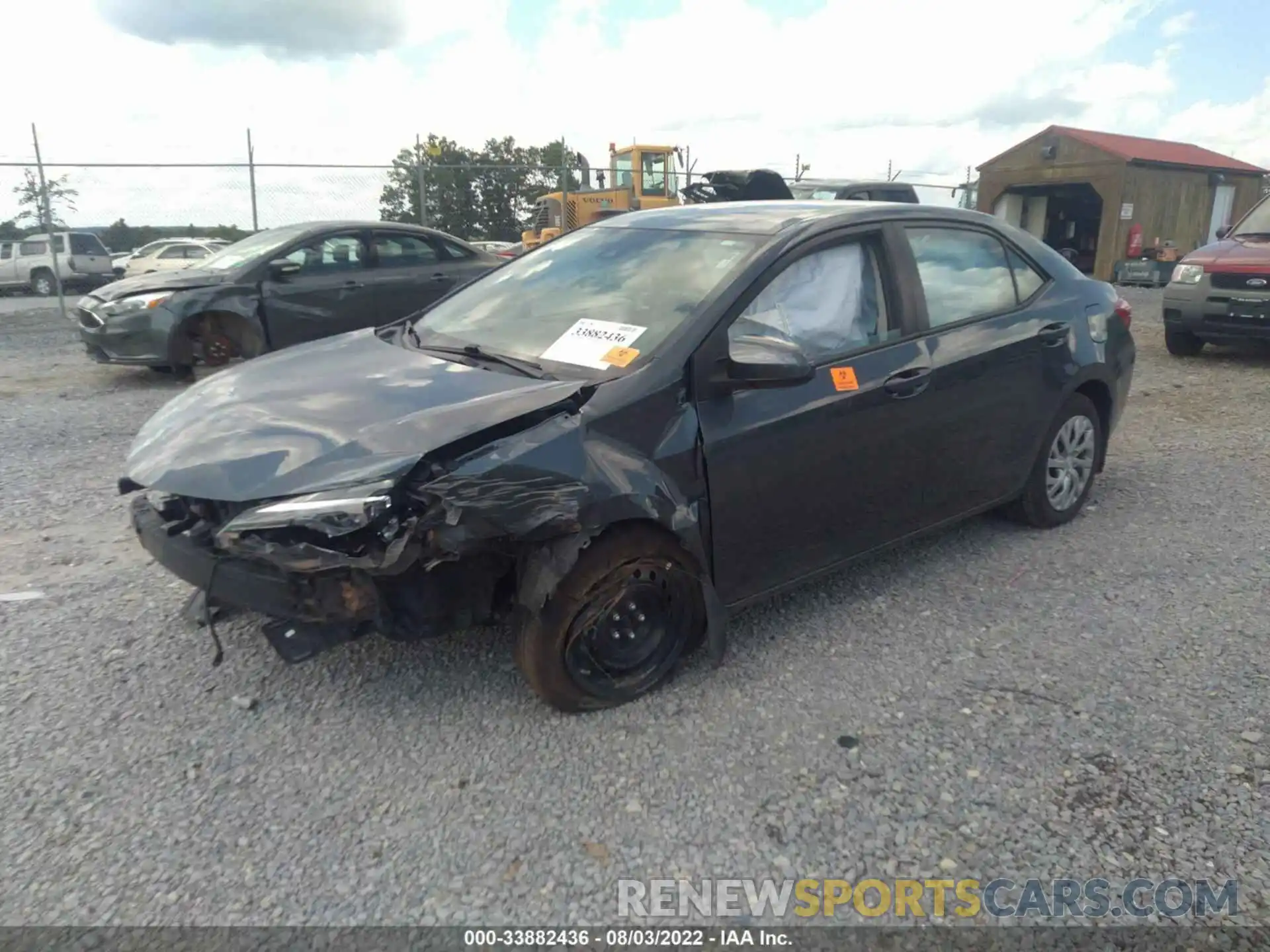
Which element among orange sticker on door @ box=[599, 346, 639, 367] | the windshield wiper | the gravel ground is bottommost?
the gravel ground

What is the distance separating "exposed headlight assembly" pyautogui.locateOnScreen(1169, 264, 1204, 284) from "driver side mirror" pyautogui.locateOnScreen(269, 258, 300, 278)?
859 centimetres

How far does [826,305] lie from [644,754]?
1.79 metres

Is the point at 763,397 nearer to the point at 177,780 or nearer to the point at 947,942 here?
the point at 947,942

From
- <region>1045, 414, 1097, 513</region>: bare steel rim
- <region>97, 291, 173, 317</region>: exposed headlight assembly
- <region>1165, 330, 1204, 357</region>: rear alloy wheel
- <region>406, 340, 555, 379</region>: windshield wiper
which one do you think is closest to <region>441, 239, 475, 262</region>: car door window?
<region>97, 291, 173, 317</region>: exposed headlight assembly

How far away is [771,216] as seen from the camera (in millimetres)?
3611

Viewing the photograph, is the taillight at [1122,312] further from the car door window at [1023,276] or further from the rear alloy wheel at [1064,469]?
the car door window at [1023,276]

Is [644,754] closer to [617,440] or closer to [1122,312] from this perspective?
[617,440]

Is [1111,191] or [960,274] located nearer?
[960,274]

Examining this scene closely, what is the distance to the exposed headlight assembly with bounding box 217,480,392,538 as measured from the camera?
2.46 meters

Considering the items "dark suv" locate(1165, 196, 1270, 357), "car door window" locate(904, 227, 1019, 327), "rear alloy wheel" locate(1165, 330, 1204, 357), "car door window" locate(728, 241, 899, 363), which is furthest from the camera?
"rear alloy wheel" locate(1165, 330, 1204, 357)

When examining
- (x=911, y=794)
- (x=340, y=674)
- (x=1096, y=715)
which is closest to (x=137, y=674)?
(x=340, y=674)

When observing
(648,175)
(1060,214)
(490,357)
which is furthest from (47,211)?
(1060,214)

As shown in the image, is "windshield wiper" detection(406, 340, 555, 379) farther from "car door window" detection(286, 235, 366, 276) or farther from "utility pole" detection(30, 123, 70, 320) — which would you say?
"utility pole" detection(30, 123, 70, 320)

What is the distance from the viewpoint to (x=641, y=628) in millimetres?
3006
